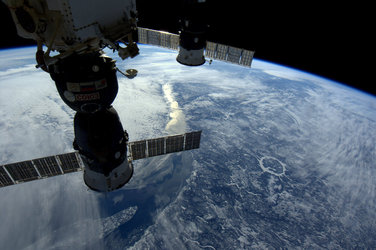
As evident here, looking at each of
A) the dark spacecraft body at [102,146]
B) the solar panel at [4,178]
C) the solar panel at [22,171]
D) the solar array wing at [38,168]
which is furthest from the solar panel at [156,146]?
the solar panel at [4,178]

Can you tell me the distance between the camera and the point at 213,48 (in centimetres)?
1111

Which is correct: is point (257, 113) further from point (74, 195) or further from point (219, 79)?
point (74, 195)

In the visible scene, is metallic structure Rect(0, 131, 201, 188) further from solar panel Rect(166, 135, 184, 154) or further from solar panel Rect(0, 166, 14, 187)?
solar panel Rect(166, 135, 184, 154)

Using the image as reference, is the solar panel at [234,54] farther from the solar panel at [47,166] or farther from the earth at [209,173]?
the solar panel at [47,166]

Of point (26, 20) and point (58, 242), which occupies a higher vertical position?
Result: point (26, 20)

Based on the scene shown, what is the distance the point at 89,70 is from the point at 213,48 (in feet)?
30.0

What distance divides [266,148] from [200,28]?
1364 centimetres

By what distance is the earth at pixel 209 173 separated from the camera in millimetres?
10164

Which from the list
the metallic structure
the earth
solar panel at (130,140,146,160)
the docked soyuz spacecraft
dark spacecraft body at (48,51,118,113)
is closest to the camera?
the docked soyuz spacecraft

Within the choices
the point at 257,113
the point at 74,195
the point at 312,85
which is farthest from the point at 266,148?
the point at 312,85

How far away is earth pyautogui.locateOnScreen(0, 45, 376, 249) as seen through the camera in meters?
10.2

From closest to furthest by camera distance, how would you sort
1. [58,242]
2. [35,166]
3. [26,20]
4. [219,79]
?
[26,20] < [35,166] < [58,242] < [219,79]

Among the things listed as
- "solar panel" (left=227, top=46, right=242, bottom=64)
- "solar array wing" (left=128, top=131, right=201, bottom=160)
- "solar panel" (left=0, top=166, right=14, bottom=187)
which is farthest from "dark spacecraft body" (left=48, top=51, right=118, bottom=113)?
"solar panel" (left=227, top=46, right=242, bottom=64)

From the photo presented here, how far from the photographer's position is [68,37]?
2.88 metres
